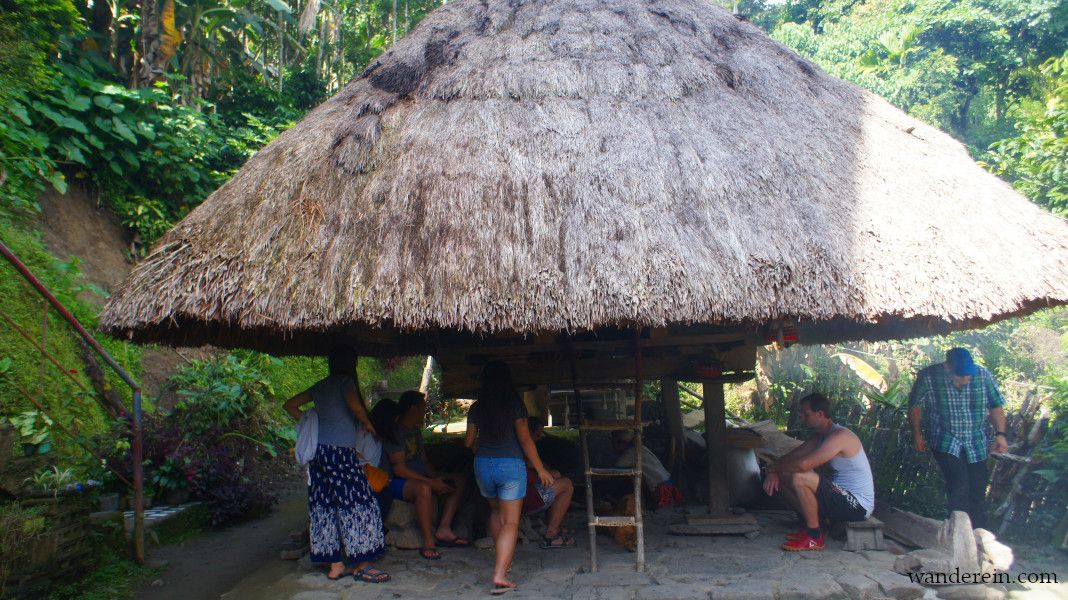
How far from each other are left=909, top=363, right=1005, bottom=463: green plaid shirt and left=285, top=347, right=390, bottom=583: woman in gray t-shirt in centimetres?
413

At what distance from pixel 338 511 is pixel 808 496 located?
314cm

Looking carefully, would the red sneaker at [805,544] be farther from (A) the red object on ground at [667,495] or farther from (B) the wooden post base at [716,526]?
(A) the red object on ground at [667,495]

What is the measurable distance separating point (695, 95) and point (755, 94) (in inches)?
19.9

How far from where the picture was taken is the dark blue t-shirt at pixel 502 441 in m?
4.09

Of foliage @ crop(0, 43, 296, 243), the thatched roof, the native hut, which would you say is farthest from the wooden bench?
foliage @ crop(0, 43, 296, 243)

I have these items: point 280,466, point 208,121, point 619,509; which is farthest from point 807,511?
point 208,121

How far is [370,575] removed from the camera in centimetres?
398

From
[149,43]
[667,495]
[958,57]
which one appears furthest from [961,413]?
[958,57]

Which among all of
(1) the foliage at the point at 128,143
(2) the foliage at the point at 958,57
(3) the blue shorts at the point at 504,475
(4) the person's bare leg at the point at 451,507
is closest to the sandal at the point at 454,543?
(4) the person's bare leg at the point at 451,507

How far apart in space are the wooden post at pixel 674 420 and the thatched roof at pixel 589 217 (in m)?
2.43

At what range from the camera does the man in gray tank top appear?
441 centimetres

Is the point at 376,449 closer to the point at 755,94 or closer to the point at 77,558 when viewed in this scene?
the point at 77,558

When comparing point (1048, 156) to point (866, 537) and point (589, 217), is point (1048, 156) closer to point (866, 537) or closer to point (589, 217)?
point (866, 537)

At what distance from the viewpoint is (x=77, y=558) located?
4.40 meters
